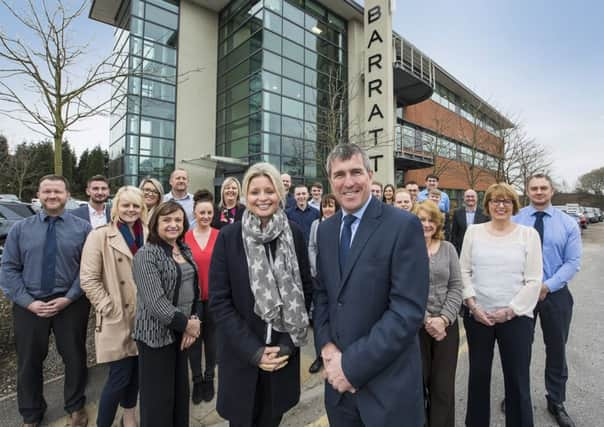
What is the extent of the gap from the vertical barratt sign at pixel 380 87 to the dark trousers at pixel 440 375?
934 cm

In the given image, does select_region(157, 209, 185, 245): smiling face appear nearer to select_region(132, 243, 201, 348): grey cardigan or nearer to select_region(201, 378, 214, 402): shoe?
select_region(132, 243, 201, 348): grey cardigan

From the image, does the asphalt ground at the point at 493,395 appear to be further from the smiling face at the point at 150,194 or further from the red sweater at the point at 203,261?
the smiling face at the point at 150,194

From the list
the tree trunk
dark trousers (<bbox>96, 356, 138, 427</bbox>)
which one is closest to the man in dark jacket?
dark trousers (<bbox>96, 356, 138, 427</bbox>)

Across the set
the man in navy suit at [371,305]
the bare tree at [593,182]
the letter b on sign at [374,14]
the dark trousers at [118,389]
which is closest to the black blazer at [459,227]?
the man in navy suit at [371,305]

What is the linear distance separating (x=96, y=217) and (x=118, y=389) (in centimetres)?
209

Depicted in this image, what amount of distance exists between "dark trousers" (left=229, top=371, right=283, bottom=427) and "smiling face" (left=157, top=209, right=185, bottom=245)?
48.8 inches

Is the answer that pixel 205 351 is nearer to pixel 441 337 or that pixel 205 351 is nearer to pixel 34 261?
pixel 34 261

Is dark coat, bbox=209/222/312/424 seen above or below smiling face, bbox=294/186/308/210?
below

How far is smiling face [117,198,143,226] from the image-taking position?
2551 millimetres

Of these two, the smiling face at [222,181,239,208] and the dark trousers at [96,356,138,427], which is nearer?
the dark trousers at [96,356,138,427]

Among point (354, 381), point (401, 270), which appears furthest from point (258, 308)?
point (401, 270)

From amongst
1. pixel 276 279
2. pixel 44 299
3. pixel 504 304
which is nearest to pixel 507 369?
pixel 504 304

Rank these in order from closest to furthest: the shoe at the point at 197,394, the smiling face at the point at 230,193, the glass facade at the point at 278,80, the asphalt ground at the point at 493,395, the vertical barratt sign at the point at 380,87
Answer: the asphalt ground at the point at 493,395 < the shoe at the point at 197,394 < the smiling face at the point at 230,193 < the vertical barratt sign at the point at 380,87 < the glass facade at the point at 278,80

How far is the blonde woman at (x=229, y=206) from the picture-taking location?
4.00 m
